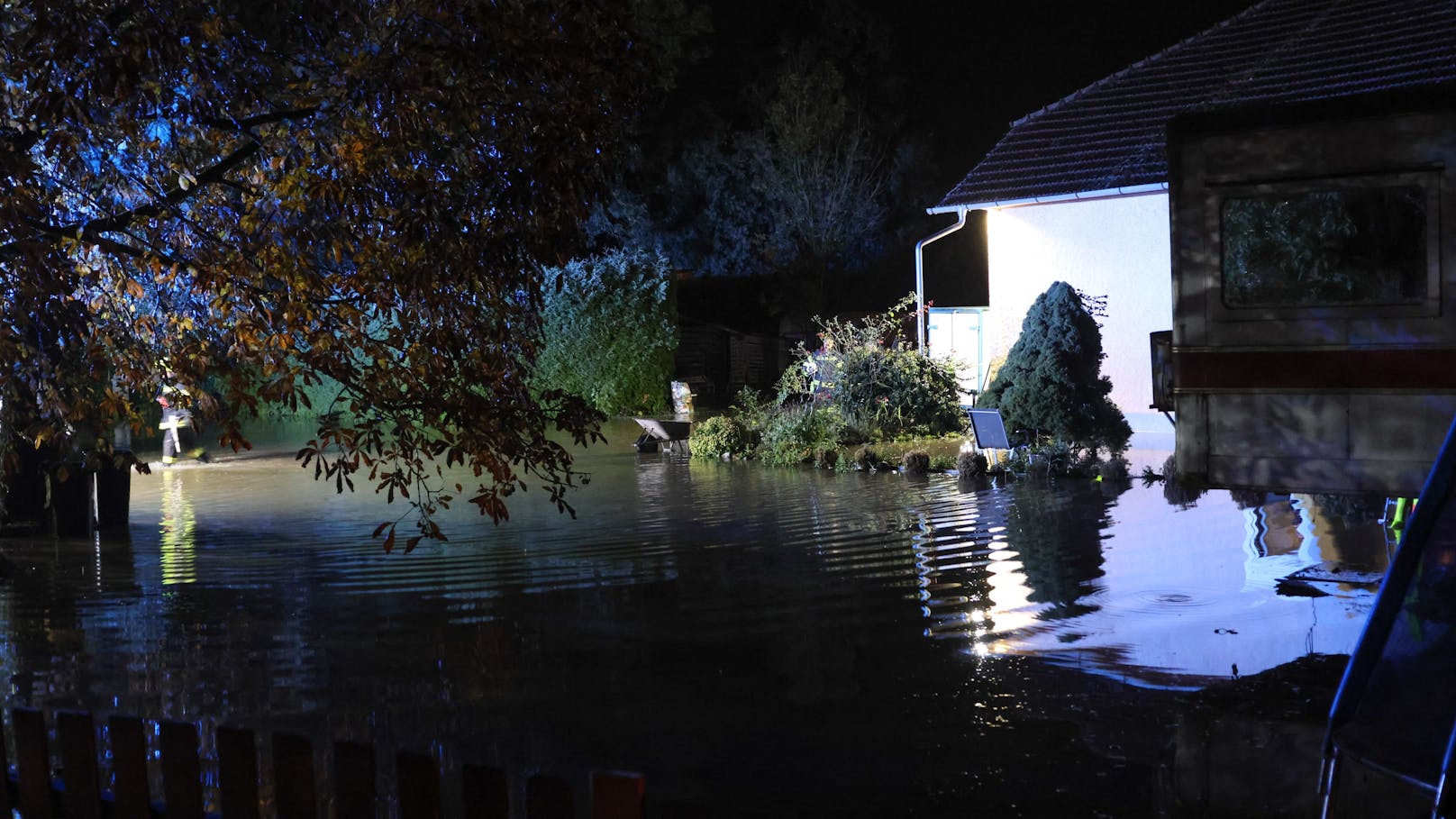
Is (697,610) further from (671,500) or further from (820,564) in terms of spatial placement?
(671,500)

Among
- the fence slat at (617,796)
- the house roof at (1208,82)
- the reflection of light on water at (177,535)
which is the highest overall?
the house roof at (1208,82)

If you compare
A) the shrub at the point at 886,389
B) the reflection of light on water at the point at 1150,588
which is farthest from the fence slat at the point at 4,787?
the shrub at the point at 886,389

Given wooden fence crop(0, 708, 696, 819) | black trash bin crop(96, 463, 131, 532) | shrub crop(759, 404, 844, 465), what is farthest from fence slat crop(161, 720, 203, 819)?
shrub crop(759, 404, 844, 465)

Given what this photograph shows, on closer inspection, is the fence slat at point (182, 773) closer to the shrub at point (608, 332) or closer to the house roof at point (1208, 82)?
the house roof at point (1208, 82)

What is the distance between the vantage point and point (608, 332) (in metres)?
30.8

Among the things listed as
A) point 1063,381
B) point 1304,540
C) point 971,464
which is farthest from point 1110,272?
point 1304,540

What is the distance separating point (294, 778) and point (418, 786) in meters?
0.45

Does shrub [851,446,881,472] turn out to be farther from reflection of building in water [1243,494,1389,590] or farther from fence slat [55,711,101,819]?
fence slat [55,711,101,819]

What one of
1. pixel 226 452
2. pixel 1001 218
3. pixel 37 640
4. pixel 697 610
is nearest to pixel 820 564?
pixel 697 610

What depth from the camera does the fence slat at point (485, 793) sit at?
12.3ft

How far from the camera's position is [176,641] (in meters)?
8.91

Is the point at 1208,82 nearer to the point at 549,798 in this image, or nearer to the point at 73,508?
the point at 73,508

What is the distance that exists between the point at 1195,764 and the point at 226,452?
2245 cm

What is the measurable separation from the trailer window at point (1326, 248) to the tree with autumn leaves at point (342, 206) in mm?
4477
